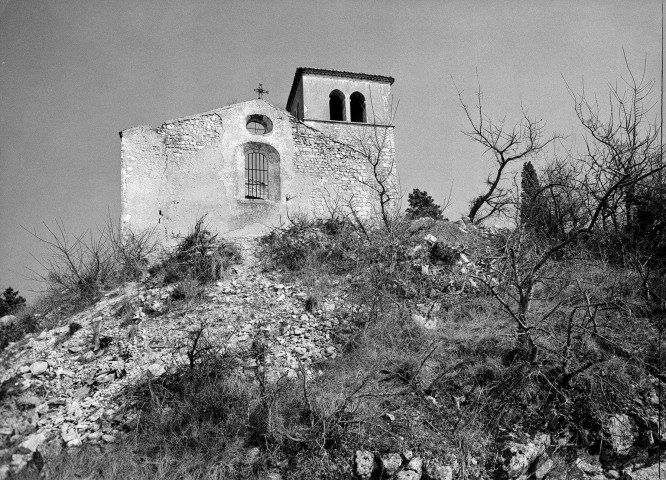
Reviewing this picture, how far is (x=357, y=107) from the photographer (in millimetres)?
20453

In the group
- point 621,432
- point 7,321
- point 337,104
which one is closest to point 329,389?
point 621,432

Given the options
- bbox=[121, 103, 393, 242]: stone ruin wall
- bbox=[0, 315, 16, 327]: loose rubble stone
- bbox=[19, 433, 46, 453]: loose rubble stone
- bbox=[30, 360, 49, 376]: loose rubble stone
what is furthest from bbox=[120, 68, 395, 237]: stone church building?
bbox=[19, 433, 46, 453]: loose rubble stone

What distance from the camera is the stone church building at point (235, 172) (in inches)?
476

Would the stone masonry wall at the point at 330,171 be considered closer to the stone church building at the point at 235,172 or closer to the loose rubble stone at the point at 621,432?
the stone church building at the point at 235,172

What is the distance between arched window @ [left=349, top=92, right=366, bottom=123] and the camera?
20.1 m

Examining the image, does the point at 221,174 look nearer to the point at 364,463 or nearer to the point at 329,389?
the point at 329,389

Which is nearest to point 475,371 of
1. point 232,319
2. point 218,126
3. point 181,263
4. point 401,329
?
point 401,329

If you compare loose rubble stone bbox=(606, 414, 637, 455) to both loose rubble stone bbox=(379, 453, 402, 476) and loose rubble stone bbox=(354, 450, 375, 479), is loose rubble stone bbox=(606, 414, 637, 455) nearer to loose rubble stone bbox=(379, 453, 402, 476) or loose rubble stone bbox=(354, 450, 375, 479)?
loose rubble stone bbox=(379, 453, 402, 476)

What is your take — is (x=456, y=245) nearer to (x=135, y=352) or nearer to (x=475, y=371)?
(x=475, y=371)

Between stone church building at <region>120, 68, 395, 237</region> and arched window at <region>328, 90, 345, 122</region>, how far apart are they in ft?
21.5

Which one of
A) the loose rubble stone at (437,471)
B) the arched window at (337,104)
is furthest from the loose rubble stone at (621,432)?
the arched window at (337,104)

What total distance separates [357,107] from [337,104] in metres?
0.88

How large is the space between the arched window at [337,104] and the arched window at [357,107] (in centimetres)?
40

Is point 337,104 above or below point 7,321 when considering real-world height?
above
